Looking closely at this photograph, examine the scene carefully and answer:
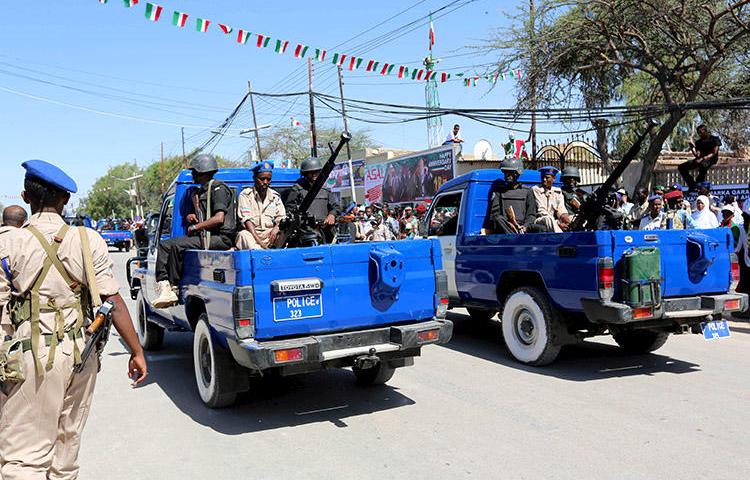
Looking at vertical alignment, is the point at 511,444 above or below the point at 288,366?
below

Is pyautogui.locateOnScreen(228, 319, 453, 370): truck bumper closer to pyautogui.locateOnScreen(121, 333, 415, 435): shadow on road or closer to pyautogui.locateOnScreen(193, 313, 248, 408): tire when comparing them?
pyautogui.locateOnScreen(193, 313, 248, 408): tire

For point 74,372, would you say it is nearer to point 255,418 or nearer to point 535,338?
point 255,418

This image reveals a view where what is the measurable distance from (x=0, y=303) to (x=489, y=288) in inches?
217

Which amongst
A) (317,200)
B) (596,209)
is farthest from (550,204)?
(317,200)

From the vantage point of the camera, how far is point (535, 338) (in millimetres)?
6699

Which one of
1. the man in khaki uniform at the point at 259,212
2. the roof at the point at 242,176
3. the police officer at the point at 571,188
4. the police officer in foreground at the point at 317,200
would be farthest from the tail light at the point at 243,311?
the police officer at the point at 571,188

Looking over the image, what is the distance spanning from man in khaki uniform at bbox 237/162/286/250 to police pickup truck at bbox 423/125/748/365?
254 centimetres

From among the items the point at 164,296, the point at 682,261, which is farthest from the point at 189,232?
the point at 682,261

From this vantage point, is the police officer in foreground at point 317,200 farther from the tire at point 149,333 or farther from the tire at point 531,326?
the tire at point 149,333

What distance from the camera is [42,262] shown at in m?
2.98

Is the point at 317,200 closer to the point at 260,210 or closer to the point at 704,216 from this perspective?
the point at 260,210

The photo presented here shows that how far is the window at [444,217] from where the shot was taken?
Result: 840 cm

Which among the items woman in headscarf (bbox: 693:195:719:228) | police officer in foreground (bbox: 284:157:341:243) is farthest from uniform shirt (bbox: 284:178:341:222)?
woman in headscarf (bbox: 693:195:719:228)

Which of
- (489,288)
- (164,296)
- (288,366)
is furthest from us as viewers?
(489,288)
